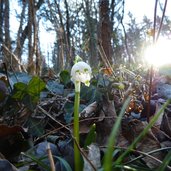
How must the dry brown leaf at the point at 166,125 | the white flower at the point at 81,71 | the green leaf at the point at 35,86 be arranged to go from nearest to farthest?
the white flower at the point at 81,71 → the dry brown leaf at the point at 166,125 → the green leaf at the point at 35,86

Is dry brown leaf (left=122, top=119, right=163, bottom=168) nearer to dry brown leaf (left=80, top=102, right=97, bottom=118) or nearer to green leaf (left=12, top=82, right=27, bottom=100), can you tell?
dry brown leaf (left=80, top=102, right=97, bottom=118)

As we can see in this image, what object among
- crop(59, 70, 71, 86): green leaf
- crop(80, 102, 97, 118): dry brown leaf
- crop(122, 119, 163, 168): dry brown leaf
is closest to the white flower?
crop(122, 119, 163, 168): dry brown leaf

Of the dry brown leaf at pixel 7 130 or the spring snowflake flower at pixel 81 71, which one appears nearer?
the spring snowflake flower at pixel 81 71

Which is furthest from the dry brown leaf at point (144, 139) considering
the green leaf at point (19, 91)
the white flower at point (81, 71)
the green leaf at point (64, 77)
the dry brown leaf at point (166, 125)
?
the green leaf at point (64, 77)

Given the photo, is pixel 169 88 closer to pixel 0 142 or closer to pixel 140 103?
pixel 140 103

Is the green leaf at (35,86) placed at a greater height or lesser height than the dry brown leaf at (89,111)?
greater

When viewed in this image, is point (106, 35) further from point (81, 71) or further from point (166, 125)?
point (81, 71)

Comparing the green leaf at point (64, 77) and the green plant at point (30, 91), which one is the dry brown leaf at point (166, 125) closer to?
the green plant at point (30, 91)

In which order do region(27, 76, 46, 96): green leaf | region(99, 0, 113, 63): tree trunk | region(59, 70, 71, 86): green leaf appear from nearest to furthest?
1. region(27, 76, 46, 96): green leaf
2. region(59, 70, 71, 86): green leaf
3. region(99, 0, 113, 63): tree trunk

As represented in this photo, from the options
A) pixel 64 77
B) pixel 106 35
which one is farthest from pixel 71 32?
pixel 64 77
